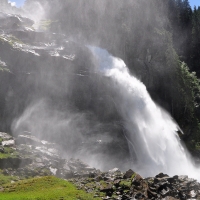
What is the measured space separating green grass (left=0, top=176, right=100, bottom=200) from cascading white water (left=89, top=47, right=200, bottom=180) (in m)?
19.3

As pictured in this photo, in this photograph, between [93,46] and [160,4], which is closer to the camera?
[93,46]

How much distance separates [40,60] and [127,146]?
67.2ft

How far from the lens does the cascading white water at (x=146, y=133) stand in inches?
1550

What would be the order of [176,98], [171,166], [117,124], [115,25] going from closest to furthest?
1. [171,166]
2. [117,124]
3. [176,98]
4. [115,25]

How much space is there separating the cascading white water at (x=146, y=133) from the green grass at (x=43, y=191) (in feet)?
63.2

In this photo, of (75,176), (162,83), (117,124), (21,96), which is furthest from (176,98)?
(75,176)

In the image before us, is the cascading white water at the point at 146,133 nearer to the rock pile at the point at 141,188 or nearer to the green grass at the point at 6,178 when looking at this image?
the rock pile at the point at 141,188

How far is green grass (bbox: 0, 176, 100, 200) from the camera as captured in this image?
651 inches

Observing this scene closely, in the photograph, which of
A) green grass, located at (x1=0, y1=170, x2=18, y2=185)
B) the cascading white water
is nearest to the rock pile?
green grass, located at (x1=0, y1=170, x2=18, y2=185)

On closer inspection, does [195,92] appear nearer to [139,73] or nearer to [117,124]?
[139,73]

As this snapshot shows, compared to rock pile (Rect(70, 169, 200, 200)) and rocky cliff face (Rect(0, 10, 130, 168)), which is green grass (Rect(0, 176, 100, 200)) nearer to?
rock pile (Rect(70, 169, 200, 200))

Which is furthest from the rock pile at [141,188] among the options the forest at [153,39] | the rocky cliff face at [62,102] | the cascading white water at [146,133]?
the forest at [153,39]

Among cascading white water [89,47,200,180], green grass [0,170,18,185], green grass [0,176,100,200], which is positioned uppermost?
cascading white water [89,47,200,180]

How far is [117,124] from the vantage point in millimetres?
42844
